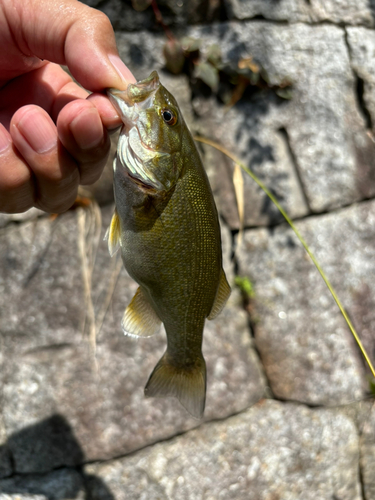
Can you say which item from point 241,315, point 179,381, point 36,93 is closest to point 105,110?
point 36,93

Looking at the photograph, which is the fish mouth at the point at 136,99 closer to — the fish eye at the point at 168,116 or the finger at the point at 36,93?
the fish eye at the point at 168,116

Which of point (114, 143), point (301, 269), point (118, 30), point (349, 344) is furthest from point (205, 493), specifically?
point (118, 30)

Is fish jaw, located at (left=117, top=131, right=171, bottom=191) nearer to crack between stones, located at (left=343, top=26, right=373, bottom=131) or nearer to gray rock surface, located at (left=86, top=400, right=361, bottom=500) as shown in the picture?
gray rock surface, located at (left=86, top=400, right=361, bottom=500)

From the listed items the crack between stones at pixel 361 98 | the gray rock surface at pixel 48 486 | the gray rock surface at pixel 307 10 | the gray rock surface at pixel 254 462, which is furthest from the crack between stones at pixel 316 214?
the gray rock surface at pixel 48 486

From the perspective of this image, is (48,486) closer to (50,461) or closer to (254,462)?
(50,461)

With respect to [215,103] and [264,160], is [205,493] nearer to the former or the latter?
[264,160]

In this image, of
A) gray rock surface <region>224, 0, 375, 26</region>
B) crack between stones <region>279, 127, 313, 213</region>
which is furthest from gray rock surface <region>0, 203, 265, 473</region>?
gray rock surface <region>224, 0, 375, 26</region>

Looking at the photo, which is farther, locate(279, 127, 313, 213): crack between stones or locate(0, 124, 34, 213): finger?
locate(279, 127, 313, 213): crack between stones
